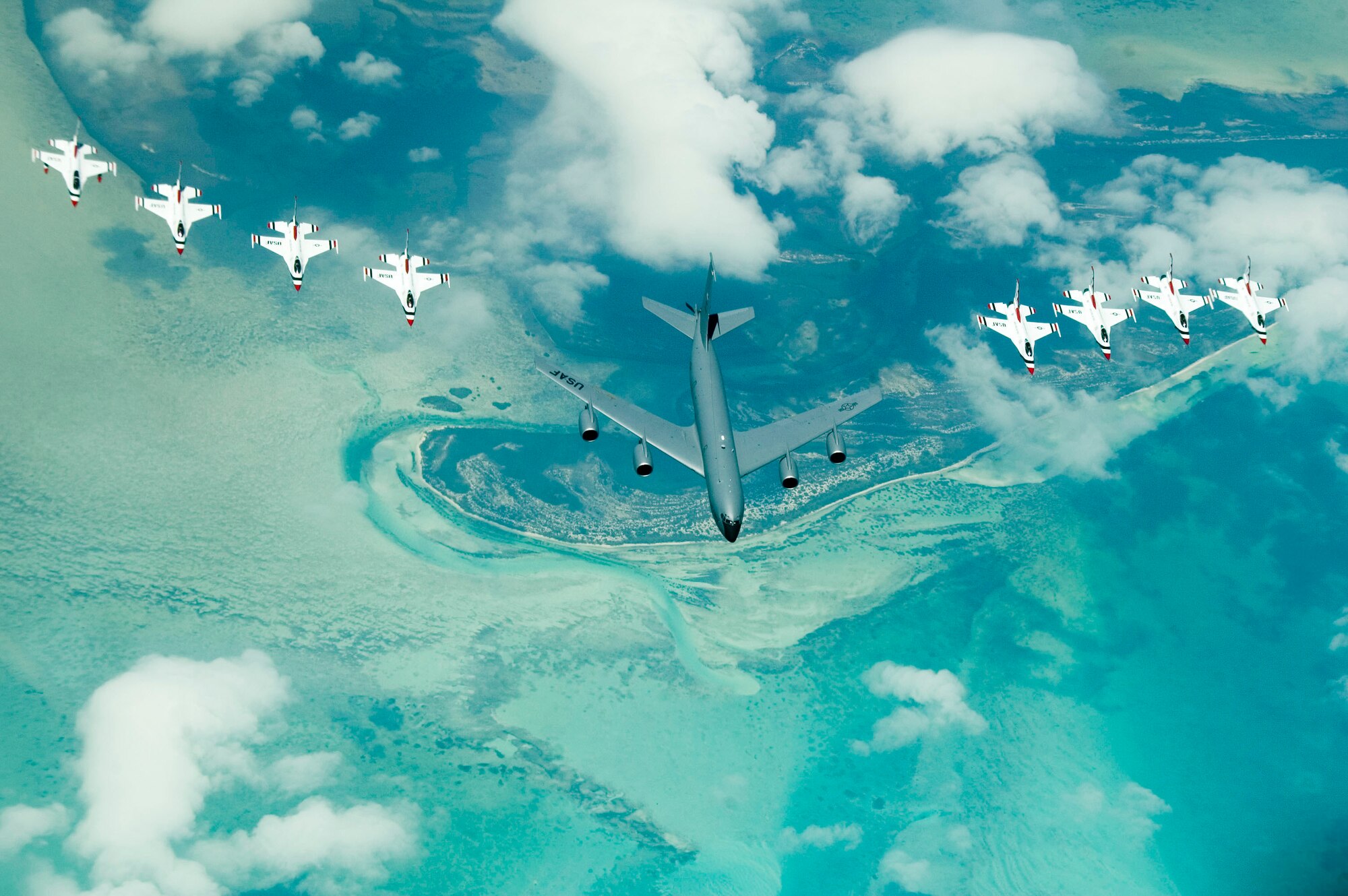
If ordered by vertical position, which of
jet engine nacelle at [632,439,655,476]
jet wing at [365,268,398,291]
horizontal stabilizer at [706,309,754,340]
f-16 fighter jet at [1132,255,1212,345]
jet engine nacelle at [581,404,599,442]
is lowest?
jet engine nacelle at [632,439,655,476]

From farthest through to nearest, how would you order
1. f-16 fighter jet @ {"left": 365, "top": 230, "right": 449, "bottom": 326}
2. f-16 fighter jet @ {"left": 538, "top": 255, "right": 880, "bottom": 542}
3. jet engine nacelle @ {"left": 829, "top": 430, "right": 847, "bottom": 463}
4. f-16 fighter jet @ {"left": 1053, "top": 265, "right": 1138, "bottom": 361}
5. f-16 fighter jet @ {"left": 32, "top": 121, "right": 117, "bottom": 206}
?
f-16 fighter jet @ {"left": 1053, "top": 265, "right": 1138, "bottom": 361}
f-16 fighter jet @ {"left": 32, "top": 121, "right": 117, "bottom": 206}
f-16 fighter jet @ {"left": 365, "top": 230, "right": 449, "bottom": 326}
jet engine nacelle @ {"left": 829, "top": 430, "right": 847, "bottom": 463}
f-16 fighter jet @ {"left": 538, "top": 255, "right": 880, "bottom": 542}

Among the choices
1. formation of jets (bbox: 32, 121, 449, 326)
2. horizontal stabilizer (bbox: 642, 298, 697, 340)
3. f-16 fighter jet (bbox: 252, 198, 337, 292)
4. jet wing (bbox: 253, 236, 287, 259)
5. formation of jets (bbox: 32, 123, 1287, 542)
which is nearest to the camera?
formation of jets (bbox: 32, 123, 1287, 542)

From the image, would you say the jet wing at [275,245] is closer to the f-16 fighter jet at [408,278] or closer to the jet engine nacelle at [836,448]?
the f-16 fighter jet at [408,278]

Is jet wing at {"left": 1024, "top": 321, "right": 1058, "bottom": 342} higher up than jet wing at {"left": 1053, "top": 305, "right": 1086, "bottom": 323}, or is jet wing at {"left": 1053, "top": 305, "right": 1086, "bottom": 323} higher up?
jet wing at {"left": 1053, "top": 305, "right": 1086, "bottom": 323}

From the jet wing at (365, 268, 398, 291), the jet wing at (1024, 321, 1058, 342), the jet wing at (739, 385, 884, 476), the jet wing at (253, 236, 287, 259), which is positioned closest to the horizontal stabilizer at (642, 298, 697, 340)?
the jet wing at (739, 385, 884, 476)

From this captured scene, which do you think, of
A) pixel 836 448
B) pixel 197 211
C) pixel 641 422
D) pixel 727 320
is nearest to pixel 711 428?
pixel 641 422

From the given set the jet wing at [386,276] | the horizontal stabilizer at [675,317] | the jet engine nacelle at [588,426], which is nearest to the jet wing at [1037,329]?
the horizontal stabilizer at [675,317]

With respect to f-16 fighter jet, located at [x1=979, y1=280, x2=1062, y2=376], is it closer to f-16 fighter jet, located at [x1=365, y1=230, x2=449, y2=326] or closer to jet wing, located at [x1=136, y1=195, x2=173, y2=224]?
f-16 fighter jet, located at [x1=365, y1=230, x2=449, y2=326]

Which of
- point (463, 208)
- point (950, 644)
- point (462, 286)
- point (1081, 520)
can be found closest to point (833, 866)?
point (950, 644)
